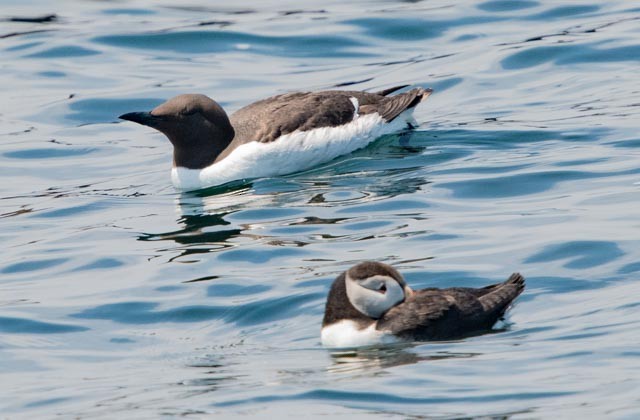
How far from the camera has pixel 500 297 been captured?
392 inches

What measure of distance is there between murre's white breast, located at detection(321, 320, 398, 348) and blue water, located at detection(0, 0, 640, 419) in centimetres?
9

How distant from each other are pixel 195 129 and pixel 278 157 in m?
0.96

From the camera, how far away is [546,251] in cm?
1180

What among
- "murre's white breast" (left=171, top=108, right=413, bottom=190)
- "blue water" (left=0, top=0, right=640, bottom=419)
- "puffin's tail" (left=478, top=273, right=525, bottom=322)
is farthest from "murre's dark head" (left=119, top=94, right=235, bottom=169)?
"puffin's tail" (left=478, top=273, right=525, bottom=322)

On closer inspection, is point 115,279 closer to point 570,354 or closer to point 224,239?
point 224,239

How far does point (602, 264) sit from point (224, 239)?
352 cm

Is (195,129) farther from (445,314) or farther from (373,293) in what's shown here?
(445,314)

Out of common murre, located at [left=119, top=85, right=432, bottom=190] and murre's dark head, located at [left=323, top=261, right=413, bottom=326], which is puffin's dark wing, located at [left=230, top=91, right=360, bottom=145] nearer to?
common murre, located at [left=119, top=85, right=432, bottom=190]

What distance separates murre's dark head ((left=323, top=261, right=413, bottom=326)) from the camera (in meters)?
9.83

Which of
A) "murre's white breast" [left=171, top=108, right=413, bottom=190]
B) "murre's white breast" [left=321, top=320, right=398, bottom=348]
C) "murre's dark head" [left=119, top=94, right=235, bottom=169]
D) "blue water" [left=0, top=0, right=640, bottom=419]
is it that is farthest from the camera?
"murre's dark head" [left=119, top=94, right=235, bottom=169]

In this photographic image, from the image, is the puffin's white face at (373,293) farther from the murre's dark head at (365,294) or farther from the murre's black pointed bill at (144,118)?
the murre's black pointed bill at (144,118)

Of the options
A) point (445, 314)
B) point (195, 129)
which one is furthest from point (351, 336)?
point (195, 129)

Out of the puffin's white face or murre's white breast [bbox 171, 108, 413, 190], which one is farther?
murre's white breast [bbox 171, 108, 413, 190]

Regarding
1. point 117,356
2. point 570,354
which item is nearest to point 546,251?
point 570,354
